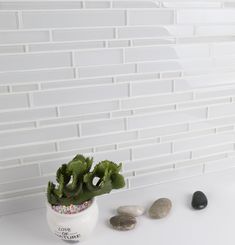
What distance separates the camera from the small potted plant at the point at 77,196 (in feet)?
2.61

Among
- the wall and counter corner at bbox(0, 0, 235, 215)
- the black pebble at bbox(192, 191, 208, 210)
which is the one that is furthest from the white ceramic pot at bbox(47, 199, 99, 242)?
the black pebble at bbox(192, 191, 208, 210)

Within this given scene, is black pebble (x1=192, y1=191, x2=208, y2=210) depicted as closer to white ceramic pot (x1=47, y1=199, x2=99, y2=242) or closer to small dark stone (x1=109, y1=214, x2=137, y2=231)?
small dark stone (x1=109, y1=214, x2=137, y2=231)

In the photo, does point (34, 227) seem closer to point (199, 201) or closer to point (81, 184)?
point (81, 184)

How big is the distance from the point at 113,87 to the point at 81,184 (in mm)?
278

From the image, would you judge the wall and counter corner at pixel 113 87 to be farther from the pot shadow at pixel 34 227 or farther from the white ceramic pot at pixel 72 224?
the white ceramic pot at pixel 72 224

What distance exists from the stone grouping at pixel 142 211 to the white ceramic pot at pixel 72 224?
0.09 m

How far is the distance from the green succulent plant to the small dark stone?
0.11 metres

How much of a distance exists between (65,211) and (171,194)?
36 centimetres

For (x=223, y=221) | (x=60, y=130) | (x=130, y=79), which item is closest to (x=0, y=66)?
(x=60, y=130)

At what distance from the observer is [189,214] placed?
0.94 meters

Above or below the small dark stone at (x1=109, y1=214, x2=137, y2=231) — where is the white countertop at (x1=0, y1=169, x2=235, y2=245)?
below

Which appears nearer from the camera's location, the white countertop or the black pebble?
the white countertop

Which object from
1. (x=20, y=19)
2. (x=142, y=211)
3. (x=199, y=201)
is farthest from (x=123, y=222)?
(x=20, y=19)

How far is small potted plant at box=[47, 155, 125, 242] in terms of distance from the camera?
79cm
